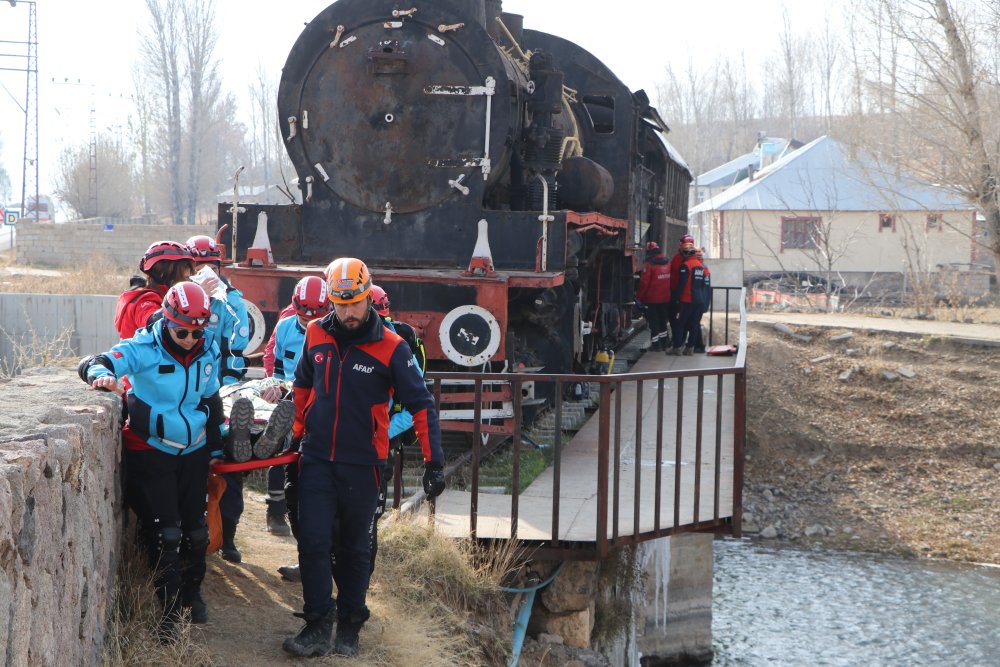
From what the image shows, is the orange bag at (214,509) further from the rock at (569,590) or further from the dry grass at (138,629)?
the rock at (569,590)

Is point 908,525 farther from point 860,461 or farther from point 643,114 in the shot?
point 643,114

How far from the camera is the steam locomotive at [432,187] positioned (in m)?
8.98

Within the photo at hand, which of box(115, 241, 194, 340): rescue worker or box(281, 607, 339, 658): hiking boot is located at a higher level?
box(115, 241, 194, 340): rescue worker

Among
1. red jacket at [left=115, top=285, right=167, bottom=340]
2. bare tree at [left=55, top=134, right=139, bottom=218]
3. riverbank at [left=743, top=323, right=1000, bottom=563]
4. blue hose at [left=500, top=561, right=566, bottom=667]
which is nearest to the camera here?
red jacket at [left=115, top=285, right=167, bottom=340]

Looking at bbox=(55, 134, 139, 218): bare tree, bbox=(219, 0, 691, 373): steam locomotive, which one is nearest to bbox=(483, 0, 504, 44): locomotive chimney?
bbox=(219, 0, 691, 373): steam locomotive

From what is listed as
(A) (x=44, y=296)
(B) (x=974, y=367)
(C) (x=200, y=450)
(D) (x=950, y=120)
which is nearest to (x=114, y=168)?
(A) (x=44, y=296)

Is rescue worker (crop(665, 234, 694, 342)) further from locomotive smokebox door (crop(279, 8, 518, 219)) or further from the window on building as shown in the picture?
the window on building

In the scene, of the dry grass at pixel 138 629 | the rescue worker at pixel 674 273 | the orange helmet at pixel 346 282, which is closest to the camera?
the dry grass at pixel 138 629

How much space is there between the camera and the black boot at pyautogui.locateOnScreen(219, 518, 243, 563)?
595 cm

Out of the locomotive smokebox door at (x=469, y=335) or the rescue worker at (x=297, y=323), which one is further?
the locomotive smokebox door at (x=469, y=335)

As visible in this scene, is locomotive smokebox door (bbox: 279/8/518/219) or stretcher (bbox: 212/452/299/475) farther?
locomotive smokebox door (bbox: 279/8/518/219)

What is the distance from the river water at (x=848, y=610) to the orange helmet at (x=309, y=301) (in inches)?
246

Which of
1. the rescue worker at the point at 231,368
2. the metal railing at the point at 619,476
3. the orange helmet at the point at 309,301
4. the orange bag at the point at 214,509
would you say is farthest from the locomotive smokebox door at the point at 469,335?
the orange bag at the point at 214,509

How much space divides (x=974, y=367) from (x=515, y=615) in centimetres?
1571
